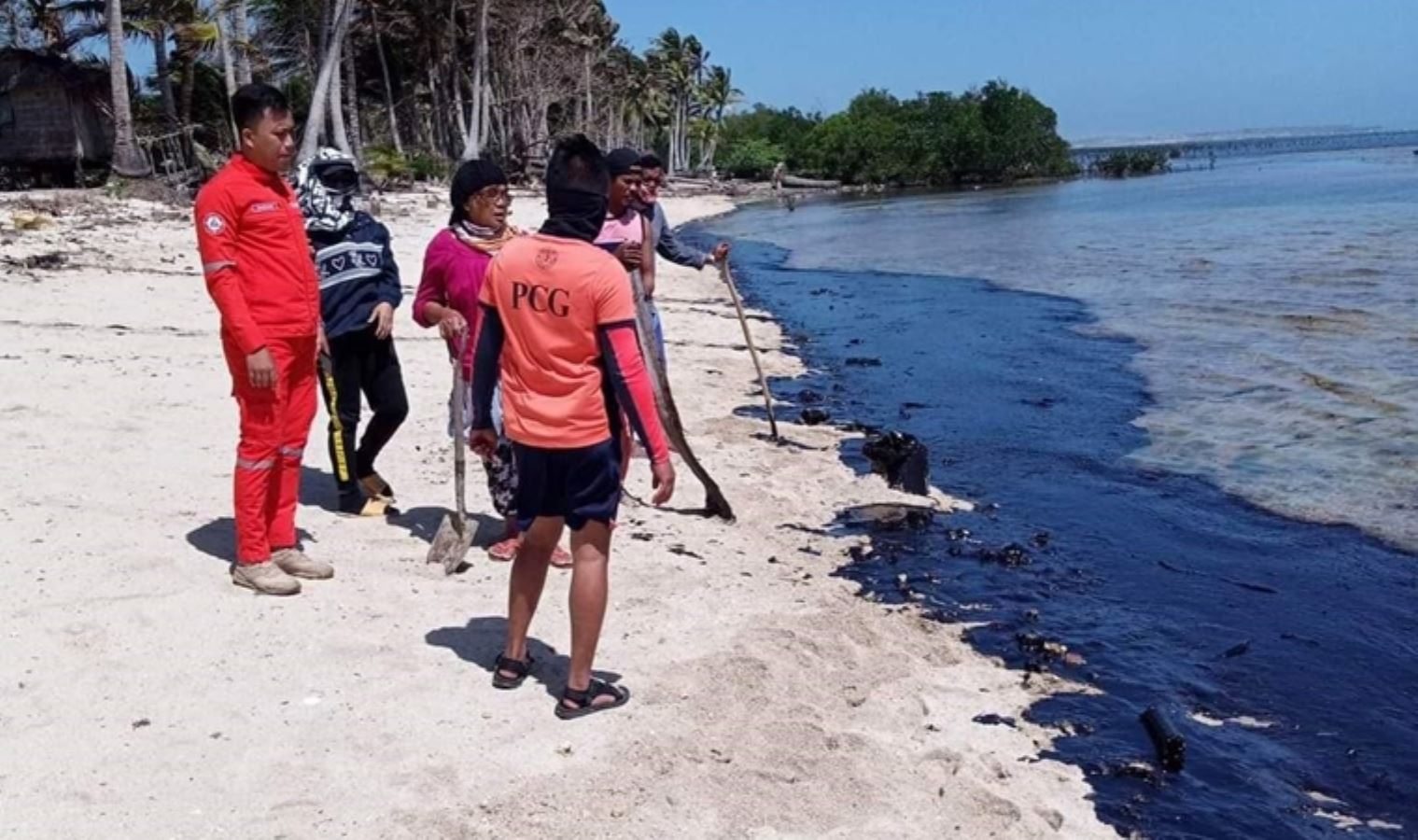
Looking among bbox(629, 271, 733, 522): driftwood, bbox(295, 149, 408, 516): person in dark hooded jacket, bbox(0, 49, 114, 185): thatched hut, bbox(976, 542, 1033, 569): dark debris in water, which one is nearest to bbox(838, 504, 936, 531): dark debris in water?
bbox(976, 542, 1033, 569): dark debris in water

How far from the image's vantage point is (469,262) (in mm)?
5727

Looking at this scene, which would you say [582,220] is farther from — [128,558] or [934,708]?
[128,558]

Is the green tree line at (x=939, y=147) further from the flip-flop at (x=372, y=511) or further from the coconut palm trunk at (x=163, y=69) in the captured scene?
the flip-flop at (x=372, y=511)

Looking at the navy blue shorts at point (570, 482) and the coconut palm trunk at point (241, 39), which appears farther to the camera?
the coconut palm trunk at point (241, 39)

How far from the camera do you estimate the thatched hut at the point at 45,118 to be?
2761 centimetres

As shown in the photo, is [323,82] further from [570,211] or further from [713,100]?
[713,100]

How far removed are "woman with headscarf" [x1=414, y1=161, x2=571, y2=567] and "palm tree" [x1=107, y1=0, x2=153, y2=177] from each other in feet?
75.4

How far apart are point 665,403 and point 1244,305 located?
51.5 ft

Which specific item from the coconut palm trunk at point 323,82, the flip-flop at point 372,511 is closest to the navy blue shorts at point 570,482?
the flip-flop at point 372,511

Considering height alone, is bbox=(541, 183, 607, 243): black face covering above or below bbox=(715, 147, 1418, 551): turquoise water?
above

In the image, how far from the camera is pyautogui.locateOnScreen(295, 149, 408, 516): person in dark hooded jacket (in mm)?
5977

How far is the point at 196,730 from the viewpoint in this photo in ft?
13.3

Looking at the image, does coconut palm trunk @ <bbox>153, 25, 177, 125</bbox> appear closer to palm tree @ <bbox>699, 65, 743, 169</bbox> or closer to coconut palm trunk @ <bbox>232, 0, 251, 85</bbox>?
coconut palm trunk @ <bbox>232, 0, 251, 85</bbox>

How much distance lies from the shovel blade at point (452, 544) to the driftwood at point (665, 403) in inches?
46.7
